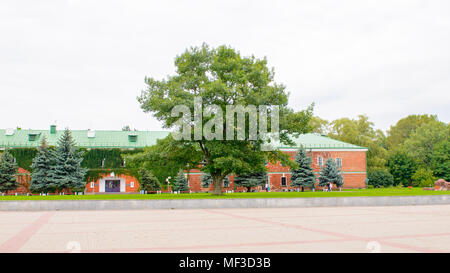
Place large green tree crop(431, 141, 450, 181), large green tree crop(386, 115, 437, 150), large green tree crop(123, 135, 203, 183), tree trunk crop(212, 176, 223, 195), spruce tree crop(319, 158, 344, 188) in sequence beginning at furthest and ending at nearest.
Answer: large green tree crop(386, 115, 437, 150) < large green tree crop(431, 141, 450, 181) < spruce tree crop(319, 158, 344, 188) < tree trunk crop(212, 176, 223, 195) < large green tree crop(123, 135, 203, 183)

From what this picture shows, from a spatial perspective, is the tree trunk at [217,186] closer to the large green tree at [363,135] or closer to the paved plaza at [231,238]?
the paved plaza at [231,238]

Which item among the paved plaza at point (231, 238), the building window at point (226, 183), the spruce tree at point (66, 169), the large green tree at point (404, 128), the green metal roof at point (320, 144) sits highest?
the large green tree at point (404, 128)

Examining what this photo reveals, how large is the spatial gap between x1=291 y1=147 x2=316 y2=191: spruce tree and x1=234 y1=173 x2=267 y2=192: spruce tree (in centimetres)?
406

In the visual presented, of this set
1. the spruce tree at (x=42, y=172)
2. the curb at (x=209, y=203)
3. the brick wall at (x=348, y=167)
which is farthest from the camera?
the brick wall at (x=348, y=167)

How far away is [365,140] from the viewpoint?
209 feet

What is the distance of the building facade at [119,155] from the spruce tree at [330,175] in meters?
4.85

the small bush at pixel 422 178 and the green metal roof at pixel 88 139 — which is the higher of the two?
the green metal roof at pixel 88 139

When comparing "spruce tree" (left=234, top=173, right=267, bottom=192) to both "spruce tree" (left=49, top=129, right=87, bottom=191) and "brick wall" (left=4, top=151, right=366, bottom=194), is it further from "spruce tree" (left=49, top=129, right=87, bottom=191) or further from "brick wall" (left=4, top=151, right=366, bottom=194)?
"spruce tree" (left=49, top=129, right=87, bottom=191)

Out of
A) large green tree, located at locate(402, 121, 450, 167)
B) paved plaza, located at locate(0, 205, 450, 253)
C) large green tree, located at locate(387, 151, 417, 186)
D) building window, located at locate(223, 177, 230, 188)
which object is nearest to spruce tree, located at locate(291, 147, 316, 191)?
building window, located at locate(223, 177, 230, 188)

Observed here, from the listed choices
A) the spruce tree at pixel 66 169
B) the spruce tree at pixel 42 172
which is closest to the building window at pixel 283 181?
the spruce tree at pixel 66 169

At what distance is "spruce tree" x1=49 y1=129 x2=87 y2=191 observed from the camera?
1791 inches

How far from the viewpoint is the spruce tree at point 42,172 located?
152 feet

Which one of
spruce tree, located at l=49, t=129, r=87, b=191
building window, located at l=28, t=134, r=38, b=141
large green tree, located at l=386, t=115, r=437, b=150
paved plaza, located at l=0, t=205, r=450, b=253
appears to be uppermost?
large green tree, located at l=386, t=115, r=437, b=150
